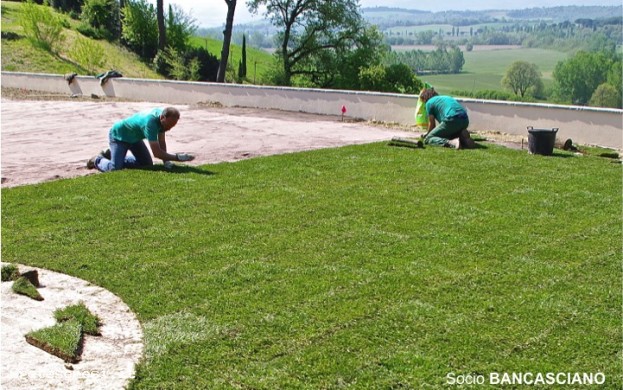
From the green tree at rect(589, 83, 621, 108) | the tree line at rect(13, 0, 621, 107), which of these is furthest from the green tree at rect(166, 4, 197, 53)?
the green tree at rect(589, 83, 621, 108)

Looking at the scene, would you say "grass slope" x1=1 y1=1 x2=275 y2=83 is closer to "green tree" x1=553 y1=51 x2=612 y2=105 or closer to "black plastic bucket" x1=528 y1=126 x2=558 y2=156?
"green tree" x1=553 y1=51 x2=612 y2=105

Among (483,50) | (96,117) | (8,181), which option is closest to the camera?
(8,181)

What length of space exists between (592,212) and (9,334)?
238 inches

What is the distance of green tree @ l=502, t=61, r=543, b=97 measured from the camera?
32.2 meters

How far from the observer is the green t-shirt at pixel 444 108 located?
12.6 m

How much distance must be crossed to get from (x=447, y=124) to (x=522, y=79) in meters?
23.2

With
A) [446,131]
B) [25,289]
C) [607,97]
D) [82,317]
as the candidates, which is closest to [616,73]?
[607,97]

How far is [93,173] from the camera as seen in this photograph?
10156 millimetres

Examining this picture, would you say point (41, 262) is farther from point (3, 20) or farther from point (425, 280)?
point (3, 20)

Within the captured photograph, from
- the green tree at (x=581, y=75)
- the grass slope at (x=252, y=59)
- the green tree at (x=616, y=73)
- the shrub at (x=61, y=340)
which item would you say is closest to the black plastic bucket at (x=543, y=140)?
the shrub at (x=61, y=340)

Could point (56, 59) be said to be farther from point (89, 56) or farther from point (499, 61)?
point (499, 61)

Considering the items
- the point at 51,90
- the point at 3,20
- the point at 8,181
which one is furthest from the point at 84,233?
the point at 3,20

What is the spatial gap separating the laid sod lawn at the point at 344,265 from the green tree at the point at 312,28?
26542 millimetres

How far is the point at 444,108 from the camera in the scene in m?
12.9
